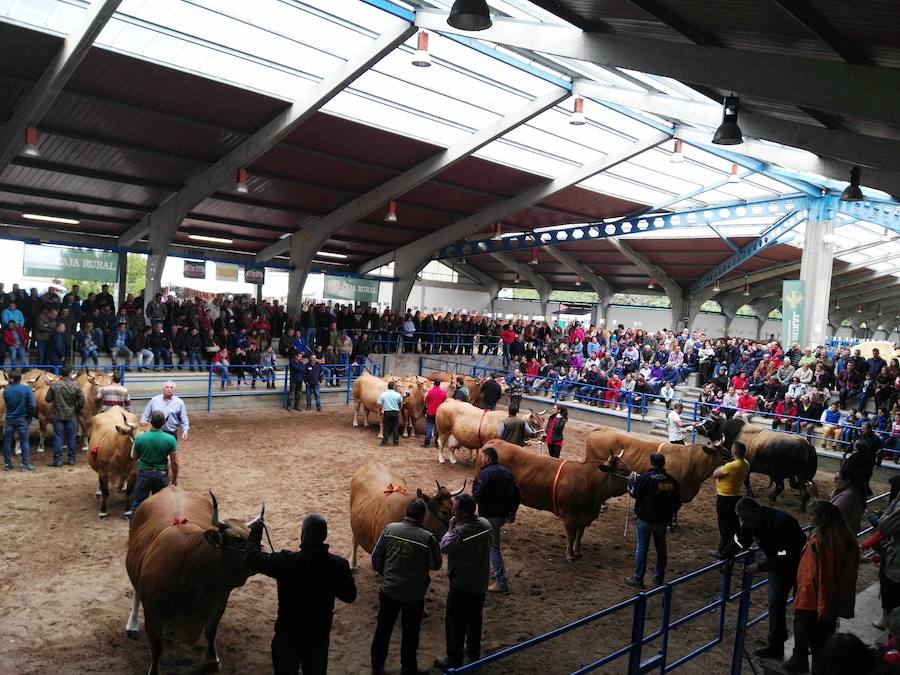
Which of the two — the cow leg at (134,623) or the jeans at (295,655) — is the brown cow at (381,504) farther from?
the cow leg at (134,623)

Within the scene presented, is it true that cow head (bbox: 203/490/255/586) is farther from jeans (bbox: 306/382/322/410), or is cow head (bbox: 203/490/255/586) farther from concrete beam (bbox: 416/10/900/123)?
jeans (bbox: 306/382/322/410)

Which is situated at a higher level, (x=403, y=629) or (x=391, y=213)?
(x=391, y=213)

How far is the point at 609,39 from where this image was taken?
921 cm

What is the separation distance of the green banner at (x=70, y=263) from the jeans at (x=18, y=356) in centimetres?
492

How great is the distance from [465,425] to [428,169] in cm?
1014

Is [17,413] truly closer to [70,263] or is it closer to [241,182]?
[241,182]

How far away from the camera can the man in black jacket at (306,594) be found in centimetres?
415

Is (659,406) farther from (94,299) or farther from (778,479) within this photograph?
(94,299)

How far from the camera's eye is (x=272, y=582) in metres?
7.07

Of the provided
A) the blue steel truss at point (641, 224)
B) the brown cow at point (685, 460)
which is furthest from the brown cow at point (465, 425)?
the blue steel truss at point (641, 224)

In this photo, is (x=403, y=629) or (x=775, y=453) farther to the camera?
(x=775, y=453)

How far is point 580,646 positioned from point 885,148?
7493 millimetres

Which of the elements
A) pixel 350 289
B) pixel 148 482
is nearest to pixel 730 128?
pixel 148 482

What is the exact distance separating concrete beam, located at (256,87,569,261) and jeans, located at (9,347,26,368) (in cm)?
1063
